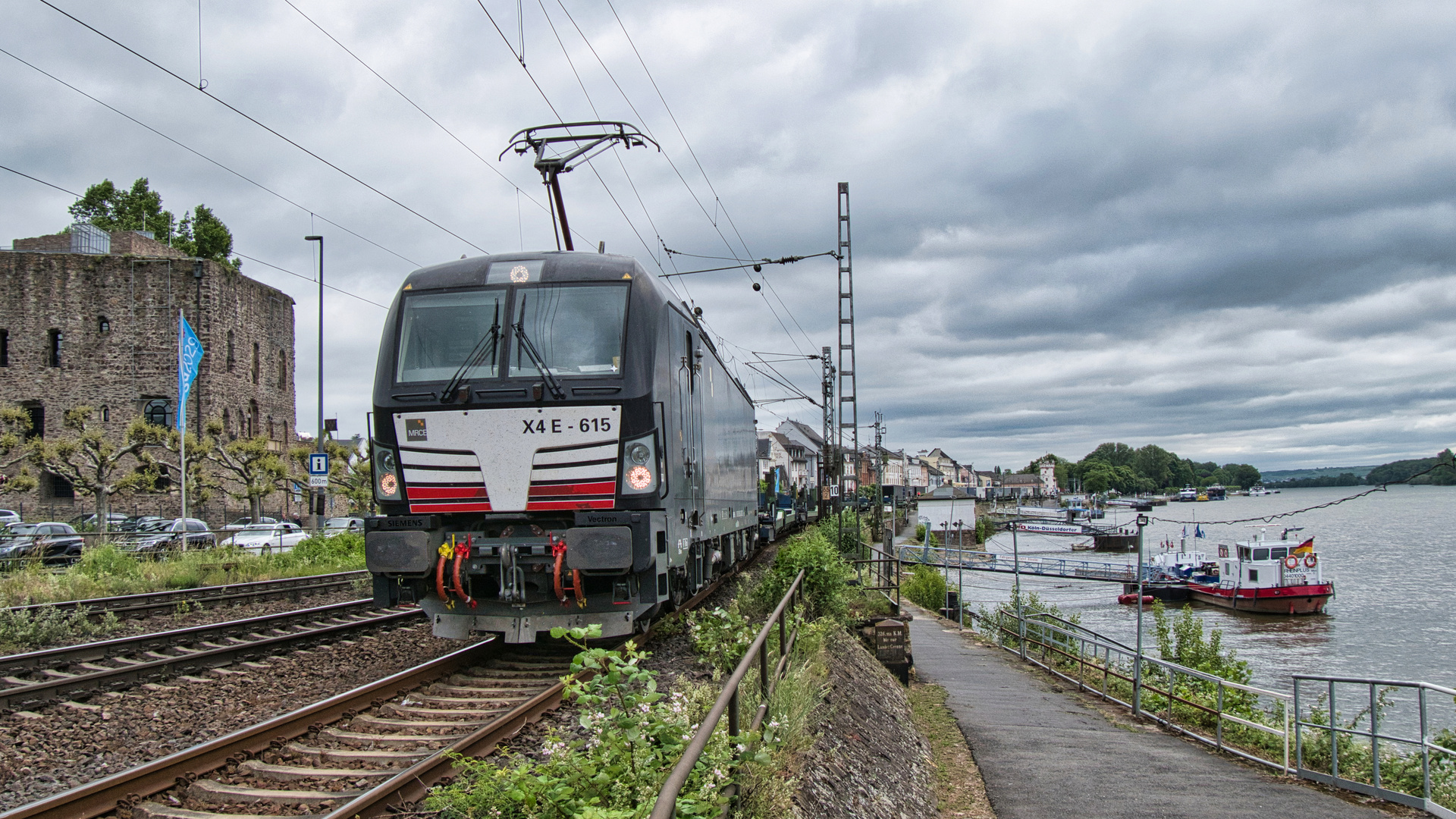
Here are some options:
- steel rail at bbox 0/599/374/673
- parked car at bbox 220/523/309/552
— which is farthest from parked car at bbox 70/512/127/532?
steel rail at bbox 0/599/374/673

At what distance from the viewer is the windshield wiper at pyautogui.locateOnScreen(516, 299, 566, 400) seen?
8.70 m

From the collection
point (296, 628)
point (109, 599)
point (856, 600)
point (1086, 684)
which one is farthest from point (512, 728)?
point (1086, 684)

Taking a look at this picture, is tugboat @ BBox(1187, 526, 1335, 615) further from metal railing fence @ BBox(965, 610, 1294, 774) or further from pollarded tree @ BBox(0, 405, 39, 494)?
pollarded tree @ BBox(0, 405, 39, 494)

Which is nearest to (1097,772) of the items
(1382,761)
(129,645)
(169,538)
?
(1382,761)

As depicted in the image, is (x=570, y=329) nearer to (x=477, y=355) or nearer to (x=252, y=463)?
(x=477, y=355)

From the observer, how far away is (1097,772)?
8484 millimetres

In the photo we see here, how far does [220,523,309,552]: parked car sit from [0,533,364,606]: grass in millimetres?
4191

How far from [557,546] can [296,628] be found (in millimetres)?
5559

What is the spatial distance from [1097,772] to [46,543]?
71.2ft

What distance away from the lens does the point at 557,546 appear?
846 cm

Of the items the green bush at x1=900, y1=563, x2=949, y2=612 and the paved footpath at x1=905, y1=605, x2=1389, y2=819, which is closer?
the paved footpath at x1=905, y1=605, x2=1389, y2=819

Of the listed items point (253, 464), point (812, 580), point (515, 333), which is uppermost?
point (515, 333)

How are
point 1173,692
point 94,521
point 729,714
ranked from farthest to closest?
point 94,521 < point 1173,692 < point 729,714

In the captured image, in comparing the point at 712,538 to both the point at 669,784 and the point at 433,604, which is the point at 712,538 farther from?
the point at 669,784
